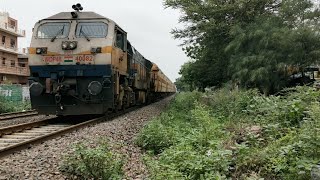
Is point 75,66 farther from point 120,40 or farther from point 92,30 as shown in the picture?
point 120,40

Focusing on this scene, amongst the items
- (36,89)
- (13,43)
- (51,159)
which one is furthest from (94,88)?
(13,43)

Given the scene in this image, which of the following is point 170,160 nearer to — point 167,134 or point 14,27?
point 167,134

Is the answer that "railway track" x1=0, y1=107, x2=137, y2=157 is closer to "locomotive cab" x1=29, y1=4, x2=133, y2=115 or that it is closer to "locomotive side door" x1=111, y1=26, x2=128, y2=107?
"locomotive cab" x1=29, y1=4, x2=133, y2=115

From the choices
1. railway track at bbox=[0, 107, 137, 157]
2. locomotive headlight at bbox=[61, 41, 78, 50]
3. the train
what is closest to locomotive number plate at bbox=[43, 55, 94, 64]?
the train

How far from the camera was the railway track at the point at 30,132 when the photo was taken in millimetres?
7731

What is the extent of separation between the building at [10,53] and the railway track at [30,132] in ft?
129

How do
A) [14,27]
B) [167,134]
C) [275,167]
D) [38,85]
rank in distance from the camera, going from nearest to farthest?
[275,167], [167,134], [38,85], [14,27]

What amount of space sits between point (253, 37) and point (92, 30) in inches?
288

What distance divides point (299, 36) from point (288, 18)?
6.85ft

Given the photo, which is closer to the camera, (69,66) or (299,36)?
(69,66)

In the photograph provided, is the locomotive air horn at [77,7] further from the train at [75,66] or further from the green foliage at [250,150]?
the green foliage at [250,150]

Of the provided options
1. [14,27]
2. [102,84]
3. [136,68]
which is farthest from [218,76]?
[14,27]

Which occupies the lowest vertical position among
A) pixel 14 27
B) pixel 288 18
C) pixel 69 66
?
pixel 69 66

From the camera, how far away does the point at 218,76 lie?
2173 cm
